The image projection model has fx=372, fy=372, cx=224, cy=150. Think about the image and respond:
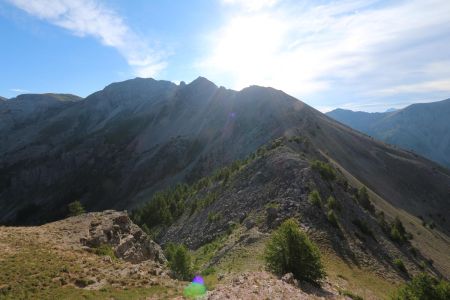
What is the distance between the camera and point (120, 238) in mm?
42750

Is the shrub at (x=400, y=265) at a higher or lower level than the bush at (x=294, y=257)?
lower

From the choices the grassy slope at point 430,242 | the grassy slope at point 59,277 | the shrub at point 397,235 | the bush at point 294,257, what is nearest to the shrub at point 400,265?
the shrub at point 397,235

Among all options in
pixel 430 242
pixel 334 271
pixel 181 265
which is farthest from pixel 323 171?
pixel 181 265

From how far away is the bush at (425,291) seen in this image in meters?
26.1

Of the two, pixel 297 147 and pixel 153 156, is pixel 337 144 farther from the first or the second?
pixel 153 156

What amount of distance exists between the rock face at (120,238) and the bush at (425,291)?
27.1 m

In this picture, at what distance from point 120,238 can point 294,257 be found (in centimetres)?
2112

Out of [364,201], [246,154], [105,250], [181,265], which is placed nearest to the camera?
[105,250]

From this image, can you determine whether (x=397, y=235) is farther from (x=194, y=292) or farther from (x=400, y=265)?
(x=194, y=292)

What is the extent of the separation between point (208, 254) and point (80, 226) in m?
17.6

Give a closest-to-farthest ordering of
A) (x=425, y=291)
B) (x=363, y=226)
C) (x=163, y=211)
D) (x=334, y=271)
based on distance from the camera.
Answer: (x=425, y=291)
(x=334, y=271)
(x=363, y=226)
(x=163, y=211)

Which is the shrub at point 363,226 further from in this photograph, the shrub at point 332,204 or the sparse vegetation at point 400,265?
the sparse vegetation at point 400,265

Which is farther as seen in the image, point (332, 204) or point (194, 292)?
point (332, 204)

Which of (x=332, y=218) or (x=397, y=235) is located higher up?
(x=332, y=218)
